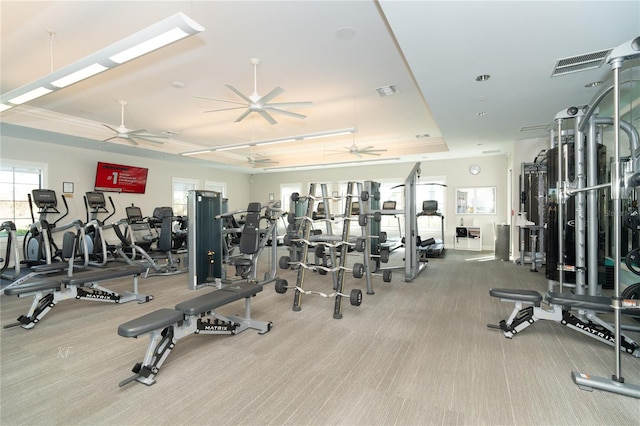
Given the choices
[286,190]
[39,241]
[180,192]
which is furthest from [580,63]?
[180,192]

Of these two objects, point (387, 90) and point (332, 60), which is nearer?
point (332, 60)

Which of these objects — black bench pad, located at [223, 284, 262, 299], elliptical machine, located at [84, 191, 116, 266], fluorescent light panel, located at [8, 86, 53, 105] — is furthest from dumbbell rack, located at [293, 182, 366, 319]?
elliptical machine, located at [84, 191, 116, 266]

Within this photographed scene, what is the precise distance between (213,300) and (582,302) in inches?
126

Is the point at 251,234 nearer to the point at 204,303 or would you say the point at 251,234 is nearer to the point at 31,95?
the point at 204,303

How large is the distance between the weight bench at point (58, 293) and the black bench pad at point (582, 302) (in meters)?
4.66

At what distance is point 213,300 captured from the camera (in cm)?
269

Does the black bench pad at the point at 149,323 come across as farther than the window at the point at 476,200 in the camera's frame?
No

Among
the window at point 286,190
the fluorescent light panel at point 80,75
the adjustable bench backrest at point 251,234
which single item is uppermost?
the fluorescent light panel at point 80,75

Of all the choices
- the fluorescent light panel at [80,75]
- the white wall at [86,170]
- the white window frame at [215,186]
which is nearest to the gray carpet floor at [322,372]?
the fluorescent light panel at [80,75]

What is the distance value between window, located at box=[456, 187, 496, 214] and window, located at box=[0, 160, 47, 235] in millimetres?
11504

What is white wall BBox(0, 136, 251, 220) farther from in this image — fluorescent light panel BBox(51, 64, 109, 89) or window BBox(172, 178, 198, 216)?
fluorescent light panel BBox(51, 64, 109, 89)

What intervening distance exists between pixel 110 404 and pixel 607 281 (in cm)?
650

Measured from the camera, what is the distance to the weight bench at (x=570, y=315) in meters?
2.51

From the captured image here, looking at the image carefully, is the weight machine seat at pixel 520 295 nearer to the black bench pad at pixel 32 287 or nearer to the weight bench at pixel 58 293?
the weight bench at pixel 58 293
